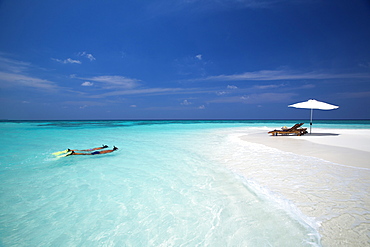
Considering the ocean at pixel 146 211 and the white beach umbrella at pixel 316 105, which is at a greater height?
the white beach umbrella at pixel 316 105

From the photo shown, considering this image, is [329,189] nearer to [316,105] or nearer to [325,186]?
[325,186]

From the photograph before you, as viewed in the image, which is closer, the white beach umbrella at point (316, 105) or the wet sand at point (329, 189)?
the wet sand at point (329, 189)

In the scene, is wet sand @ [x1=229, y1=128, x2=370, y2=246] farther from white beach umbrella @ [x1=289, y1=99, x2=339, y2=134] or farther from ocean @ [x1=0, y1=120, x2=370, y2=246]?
white beach umbrella @ [x1=289, y1=99, x2=339, y2=134]

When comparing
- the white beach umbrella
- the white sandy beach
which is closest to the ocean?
the white sandy beach

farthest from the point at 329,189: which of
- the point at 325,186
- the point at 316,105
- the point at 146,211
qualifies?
the point at 316,105

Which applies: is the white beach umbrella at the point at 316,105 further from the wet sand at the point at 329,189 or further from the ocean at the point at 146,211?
the ocean at the point at 146,211

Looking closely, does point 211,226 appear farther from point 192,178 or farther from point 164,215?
point 192,178

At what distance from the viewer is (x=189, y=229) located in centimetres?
279

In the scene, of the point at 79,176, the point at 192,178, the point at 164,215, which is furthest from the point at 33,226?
the point at 192,178

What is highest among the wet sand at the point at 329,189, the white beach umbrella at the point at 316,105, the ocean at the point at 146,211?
the white beach umbrella at the point at 316,105

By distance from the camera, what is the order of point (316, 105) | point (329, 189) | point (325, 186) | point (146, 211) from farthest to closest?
point (316, 105), point (325, 186), point (329, 189), point (146, 211)

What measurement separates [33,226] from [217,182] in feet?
12.5

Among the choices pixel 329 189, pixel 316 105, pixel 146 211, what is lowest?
pixel 146 211

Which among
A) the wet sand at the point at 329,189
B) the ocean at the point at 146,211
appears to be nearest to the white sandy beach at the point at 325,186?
the wet sand at the point at 329,189
